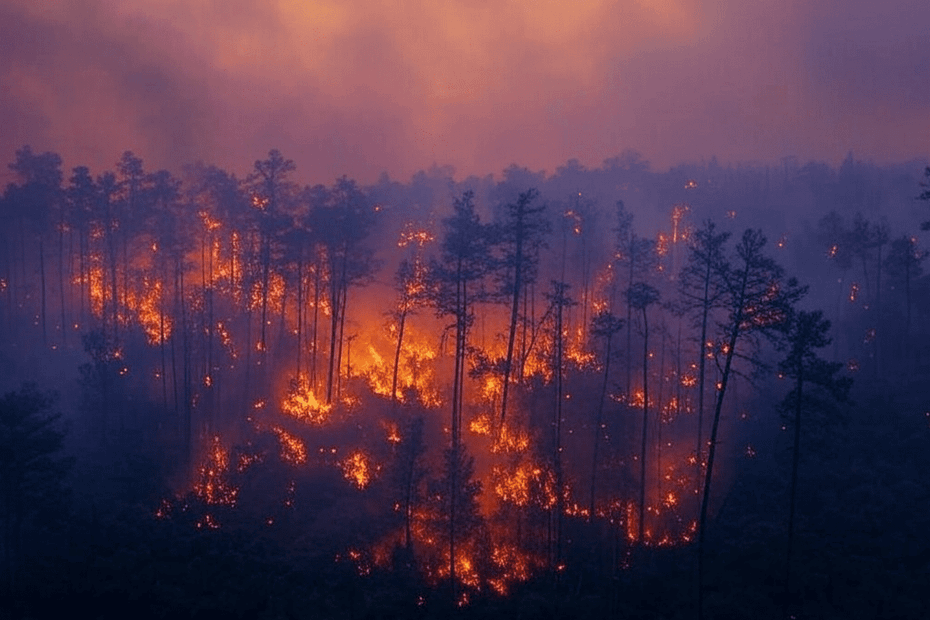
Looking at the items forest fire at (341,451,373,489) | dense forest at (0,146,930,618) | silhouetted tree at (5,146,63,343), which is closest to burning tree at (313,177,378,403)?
dense forest at (0,146,930,618)

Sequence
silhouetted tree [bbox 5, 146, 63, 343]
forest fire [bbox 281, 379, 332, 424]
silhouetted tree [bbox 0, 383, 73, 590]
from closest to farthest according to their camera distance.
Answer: silhouetted tree [bbox 0, 383, 73, 590] < forest fire [bbox 281, 379, 332, 424] < silhouetted tree [bbox 5, 146, 63, 343]

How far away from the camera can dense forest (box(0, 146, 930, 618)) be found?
87.8ft

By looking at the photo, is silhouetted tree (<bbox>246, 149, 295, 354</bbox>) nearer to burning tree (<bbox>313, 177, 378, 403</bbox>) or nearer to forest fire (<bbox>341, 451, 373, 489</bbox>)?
burning tree (<bbox>313, 177, 378, 403</bbox>)

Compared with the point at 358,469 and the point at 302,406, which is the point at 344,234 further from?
the point at 358,469

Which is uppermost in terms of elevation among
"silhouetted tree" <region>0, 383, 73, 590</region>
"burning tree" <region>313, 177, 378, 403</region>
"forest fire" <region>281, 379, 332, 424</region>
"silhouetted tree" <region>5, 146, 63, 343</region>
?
"silhouetted tree" <region>5, 146, 63, 343</region>

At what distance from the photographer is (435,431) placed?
38.6m

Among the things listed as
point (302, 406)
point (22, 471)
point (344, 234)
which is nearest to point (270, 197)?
point (344, 234)

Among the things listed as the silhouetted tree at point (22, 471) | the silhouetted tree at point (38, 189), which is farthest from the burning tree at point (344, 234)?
the silhouetted tree at point (38, 189)

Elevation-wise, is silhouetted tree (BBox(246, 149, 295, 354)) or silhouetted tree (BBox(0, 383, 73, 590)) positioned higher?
silhouetted tree (BBox(246, 149, 295, 354))

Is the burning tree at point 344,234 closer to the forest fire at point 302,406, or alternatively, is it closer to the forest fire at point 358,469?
the forest fire at point 302,406

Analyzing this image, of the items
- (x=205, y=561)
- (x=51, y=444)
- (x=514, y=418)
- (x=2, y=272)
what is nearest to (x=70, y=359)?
(x=2, y=272)

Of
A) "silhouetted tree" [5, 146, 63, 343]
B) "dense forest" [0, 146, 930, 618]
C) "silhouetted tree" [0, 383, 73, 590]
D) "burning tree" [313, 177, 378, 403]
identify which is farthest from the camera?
"silhouetted tree" [5, 146, 63, 343]

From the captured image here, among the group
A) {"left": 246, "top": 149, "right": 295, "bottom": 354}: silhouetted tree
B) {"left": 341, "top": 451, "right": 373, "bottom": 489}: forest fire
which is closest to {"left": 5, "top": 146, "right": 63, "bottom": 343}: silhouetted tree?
{"left": 246, "top": 149, "right": 295, "bottom": 354}: silhouetted tree

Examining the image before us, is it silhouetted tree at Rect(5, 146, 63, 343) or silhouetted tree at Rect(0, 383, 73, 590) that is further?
silhouetted tree at Rect(5, 146, 63, 343)
